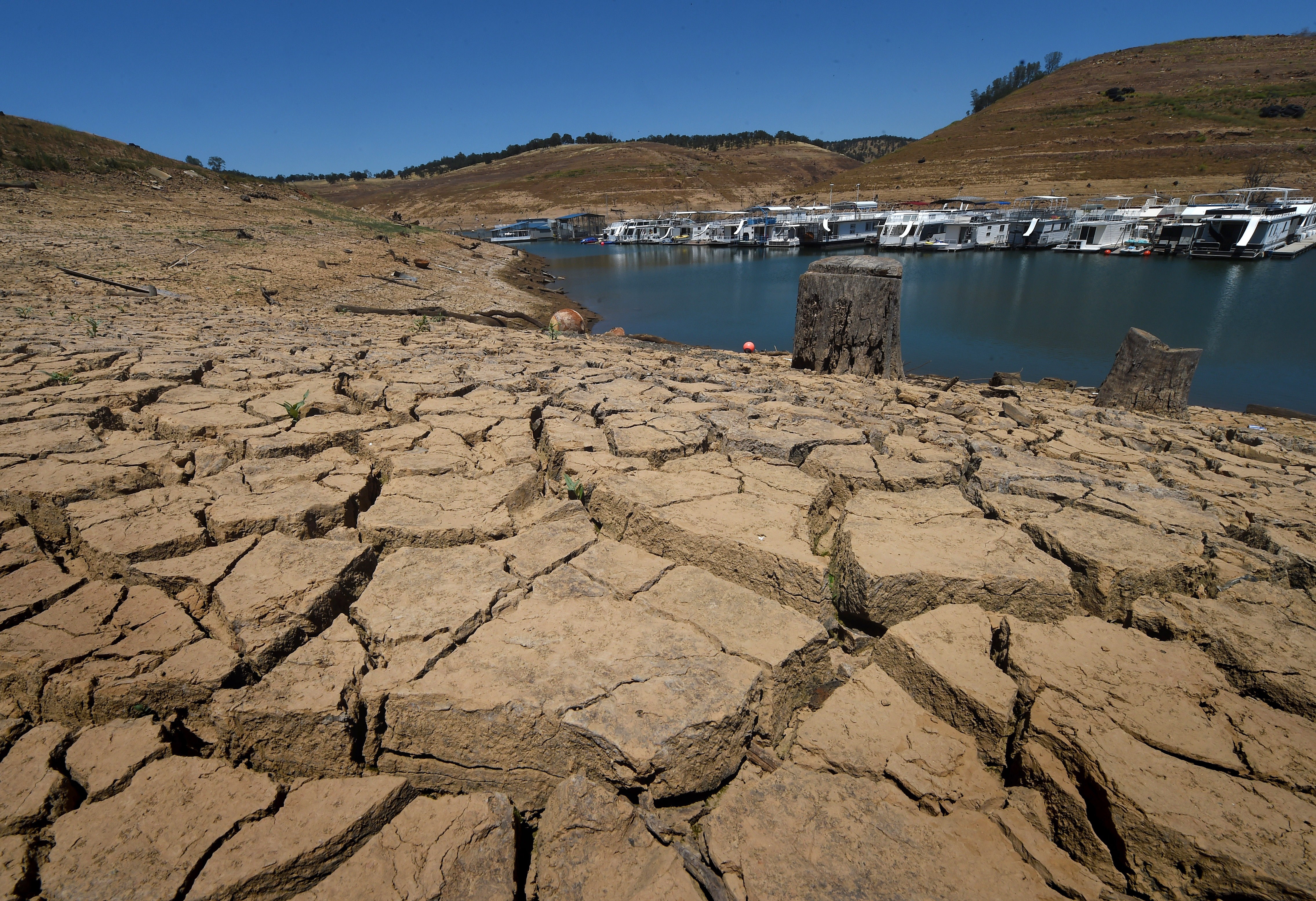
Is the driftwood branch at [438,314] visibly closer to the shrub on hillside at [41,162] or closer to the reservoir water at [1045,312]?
the reservoir water at [1045,312]

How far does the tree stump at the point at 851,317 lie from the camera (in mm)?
5027

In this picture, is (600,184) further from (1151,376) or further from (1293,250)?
(1151,376)

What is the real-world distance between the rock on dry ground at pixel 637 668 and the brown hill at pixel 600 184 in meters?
52.4

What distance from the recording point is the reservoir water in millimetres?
10680

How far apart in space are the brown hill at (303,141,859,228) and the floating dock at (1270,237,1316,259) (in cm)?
3336

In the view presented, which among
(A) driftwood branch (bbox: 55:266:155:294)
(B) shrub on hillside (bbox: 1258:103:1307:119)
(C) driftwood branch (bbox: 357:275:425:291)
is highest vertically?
(B) shrub on hillside (bbox: 1258:103:1307:119)

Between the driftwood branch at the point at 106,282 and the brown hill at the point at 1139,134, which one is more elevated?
the brown hill at the point at 1139,134

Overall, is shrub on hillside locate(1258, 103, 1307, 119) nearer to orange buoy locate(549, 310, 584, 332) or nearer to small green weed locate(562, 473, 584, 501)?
orange buoy locate(549, 310, 584, 332)

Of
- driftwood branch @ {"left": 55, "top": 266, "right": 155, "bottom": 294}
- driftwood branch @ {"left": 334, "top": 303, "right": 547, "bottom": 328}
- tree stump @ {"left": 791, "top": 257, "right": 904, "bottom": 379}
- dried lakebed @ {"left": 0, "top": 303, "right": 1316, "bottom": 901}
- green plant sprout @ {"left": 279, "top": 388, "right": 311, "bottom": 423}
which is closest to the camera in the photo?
dried lakebed @ {"left": 0, "top": 303, "right": 1316, "bottom": 901}

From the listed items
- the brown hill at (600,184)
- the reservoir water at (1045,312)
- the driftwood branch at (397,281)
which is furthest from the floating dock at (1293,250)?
the driftwood branch at (397,281)

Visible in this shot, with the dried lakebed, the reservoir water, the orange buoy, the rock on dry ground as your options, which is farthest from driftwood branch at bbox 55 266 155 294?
the reservoir water

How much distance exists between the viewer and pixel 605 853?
3.74ft

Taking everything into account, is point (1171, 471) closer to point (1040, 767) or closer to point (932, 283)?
point (1040, 767)

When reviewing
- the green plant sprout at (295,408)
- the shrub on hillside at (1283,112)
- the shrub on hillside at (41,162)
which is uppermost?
the shrub on hillside at (1283,112)
